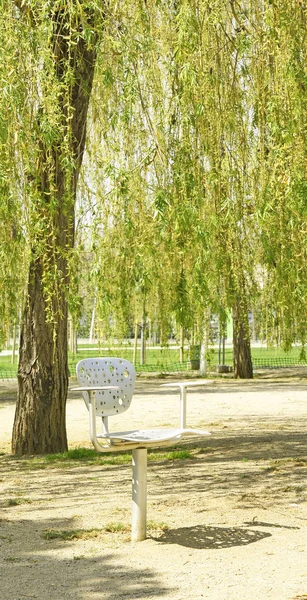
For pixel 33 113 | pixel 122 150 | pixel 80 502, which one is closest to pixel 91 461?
pixel 80 502

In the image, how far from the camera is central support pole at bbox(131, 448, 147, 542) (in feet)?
18.6

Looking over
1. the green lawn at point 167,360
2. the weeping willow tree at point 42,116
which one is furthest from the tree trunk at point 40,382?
the green lawn at point 167,360

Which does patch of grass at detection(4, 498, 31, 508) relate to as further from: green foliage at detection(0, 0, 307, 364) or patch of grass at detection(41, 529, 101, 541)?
green foliage at detection(0, 0, 307, 364)

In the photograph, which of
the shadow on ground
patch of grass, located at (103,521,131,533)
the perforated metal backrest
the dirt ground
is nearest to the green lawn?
the perforated metal backrest

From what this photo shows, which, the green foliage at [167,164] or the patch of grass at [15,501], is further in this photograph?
the patch of grass at [15,501]

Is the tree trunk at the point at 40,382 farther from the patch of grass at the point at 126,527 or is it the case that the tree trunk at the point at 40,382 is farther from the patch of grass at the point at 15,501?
the patch of grass at the point at 126,527

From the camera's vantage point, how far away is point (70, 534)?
6.09m

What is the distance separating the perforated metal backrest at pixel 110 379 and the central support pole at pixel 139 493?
1.91 feet

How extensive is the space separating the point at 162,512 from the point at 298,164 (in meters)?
2.50

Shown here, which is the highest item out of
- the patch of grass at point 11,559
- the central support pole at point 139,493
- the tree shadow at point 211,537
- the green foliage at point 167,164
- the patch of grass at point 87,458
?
the green foliage at point 167,164

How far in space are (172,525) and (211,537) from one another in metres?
0.43

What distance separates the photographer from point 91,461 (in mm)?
9500

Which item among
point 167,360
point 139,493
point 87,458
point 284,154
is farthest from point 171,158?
point 167,360

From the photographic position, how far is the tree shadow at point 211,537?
5707mm
